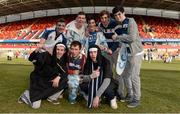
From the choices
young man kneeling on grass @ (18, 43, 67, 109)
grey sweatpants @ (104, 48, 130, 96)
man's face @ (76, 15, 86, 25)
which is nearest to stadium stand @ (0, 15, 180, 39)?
grey sweatpants @ (104, 48, 130, 96)

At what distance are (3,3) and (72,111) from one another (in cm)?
4325

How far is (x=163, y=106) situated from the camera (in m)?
6.48

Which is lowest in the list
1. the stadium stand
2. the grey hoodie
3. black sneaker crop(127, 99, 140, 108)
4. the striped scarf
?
black sneaker crop(127, 99, 140, 108)

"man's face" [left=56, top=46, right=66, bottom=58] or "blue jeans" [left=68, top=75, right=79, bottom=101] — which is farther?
"blue jeans" [left=68, top=75, right=79, bottom=101]

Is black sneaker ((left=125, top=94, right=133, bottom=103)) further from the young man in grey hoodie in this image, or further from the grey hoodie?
the grey hoodie

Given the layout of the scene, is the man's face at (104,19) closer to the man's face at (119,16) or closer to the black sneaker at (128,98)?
the man's face at (119,16)

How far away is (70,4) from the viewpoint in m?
51.8

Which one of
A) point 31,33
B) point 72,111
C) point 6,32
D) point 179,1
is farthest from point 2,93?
point 6,32

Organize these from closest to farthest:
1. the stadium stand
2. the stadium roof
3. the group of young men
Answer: the group of young men < the stadium roof < the stadium stand

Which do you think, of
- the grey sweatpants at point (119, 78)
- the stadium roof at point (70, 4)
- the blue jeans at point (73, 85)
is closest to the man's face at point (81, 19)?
the grey sweatpants at point (119, 78)

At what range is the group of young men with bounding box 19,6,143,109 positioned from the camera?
6.12m

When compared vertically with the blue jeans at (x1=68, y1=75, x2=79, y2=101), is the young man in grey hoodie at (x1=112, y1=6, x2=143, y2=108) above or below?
above

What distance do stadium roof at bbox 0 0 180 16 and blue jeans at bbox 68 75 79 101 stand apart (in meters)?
39.3

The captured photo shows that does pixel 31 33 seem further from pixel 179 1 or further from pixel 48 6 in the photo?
pixel 179 1
